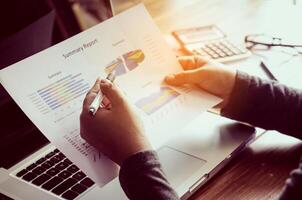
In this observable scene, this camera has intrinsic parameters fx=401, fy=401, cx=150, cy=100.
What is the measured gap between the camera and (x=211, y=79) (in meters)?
0.83

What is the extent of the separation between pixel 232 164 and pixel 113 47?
33 cm

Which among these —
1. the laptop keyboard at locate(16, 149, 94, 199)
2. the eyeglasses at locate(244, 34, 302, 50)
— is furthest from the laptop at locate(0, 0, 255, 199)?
the eyeglasses at locate(244, 34, 302, 50)

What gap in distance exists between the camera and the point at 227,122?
823 millimetres

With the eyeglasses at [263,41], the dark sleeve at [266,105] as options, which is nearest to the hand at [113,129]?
the dark sleeve at [266,105]

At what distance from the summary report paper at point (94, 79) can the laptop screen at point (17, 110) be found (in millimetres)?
209

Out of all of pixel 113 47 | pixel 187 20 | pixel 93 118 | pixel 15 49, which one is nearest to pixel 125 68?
pixel 113 47

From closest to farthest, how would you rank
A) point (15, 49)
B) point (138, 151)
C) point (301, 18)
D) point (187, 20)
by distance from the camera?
point (138, 151) → point (15, 49) → point (301, 18) → point (187, 20)

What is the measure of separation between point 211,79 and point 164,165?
0.68ft

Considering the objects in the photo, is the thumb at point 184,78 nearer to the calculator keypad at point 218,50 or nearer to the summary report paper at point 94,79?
the summary report paper at point 94,79

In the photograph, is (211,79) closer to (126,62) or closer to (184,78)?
(184,78)

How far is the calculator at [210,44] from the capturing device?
41.0 inches

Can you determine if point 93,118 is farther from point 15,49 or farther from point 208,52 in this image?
point 208,52

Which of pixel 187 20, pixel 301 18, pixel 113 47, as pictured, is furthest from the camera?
pixel 187 20

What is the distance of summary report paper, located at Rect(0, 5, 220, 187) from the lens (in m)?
0.68
